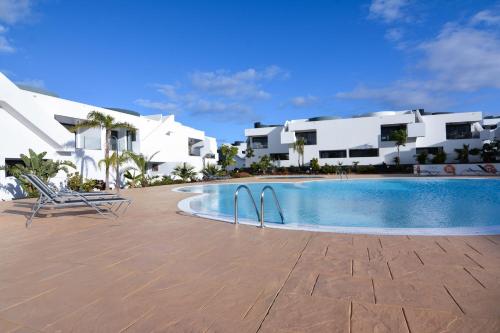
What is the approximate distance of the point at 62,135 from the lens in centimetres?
1578

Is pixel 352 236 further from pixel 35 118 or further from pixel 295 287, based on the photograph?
pixel 35 118

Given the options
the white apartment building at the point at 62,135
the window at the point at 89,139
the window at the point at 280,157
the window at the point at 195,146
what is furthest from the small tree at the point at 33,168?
the window at the point at 280,157

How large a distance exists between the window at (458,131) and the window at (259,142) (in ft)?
66.3

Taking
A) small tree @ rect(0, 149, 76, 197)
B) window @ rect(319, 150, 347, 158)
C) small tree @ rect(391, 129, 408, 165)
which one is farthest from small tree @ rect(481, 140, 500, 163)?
small tree @ rect(0, 149, 76, 197)

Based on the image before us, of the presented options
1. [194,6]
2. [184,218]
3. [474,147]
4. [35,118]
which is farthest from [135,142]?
[474,147]

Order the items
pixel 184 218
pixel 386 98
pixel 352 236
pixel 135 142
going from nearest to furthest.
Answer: pixel 352 236 → pixel 184 218 → pixel 135 142 → pixel 386 98

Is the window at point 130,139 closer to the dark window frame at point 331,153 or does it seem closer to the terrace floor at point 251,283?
the terrace floor at point 251,283

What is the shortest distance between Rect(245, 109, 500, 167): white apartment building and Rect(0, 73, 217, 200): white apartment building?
1518 cm

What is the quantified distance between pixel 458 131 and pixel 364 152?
9.51 m

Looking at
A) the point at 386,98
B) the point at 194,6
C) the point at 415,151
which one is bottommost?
the point at 415,151

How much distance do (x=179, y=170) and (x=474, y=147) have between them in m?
28.4

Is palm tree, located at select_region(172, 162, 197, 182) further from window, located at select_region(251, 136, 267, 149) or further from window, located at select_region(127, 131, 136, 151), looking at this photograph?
window, located at select_region(251, 136, 267, 149)

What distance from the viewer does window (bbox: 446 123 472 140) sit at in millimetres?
31247

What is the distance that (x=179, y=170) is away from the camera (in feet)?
80.2
